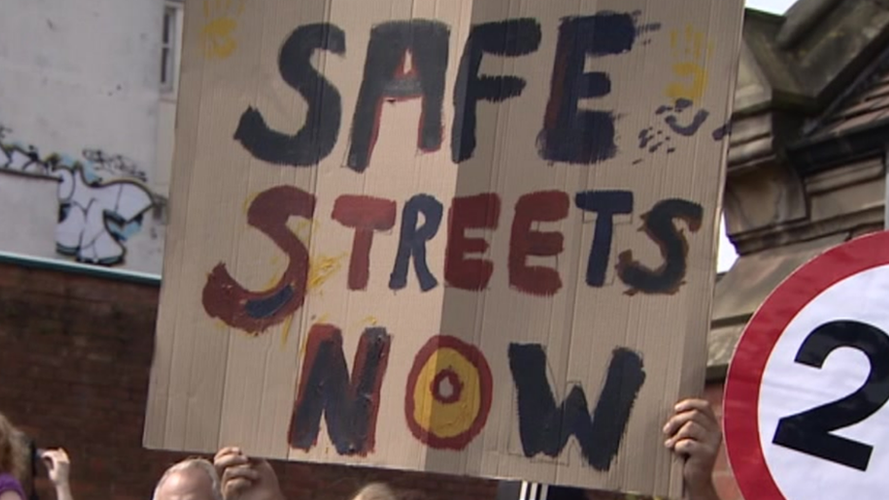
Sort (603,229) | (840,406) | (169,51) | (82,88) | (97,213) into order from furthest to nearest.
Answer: (169,51), (82,88), (97,213), (603,229), (840,406)

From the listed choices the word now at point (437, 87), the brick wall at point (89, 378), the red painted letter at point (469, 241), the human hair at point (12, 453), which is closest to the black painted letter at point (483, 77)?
the word now at point (437, 87)

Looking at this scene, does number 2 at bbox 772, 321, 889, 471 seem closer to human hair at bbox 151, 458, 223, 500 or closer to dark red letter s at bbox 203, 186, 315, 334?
dark red letter s at bbox 203, 186, 315, 334

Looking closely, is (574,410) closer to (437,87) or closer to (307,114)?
(437,87)

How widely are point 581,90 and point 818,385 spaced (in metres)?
0.87

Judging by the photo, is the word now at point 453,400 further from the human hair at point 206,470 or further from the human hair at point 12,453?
the human hair at point 12,453

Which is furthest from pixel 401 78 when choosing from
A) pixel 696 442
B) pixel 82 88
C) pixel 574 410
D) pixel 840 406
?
pixel 82 88

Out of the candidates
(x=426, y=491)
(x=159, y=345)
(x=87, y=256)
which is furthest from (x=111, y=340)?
(x=159, y=345)

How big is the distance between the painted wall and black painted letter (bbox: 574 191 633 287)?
1987 centimetres

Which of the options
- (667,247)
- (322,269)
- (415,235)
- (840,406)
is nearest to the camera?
(840,406)

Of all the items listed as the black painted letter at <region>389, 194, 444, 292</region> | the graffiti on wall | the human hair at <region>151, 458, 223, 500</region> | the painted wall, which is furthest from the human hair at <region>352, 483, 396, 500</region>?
the painted wall

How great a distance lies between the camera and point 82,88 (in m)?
26.3

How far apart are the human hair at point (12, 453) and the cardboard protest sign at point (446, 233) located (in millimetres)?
1316

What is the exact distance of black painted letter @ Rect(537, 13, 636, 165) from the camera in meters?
4.64

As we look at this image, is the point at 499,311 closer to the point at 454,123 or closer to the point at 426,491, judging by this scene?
the point at 454,123
